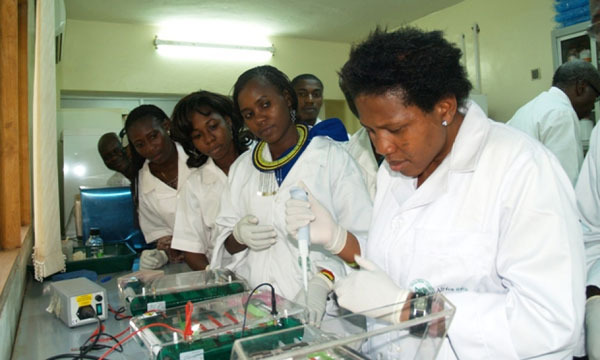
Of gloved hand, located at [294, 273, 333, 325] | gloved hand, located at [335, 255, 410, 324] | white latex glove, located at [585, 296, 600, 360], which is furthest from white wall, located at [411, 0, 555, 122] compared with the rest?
gloved hand, located at [335, 255, 410, 324]

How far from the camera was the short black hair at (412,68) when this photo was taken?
37.4 inches

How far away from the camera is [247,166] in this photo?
180 cm

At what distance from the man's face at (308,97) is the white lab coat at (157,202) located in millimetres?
1239

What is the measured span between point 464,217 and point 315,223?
1.43 feet

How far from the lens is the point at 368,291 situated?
98 cm

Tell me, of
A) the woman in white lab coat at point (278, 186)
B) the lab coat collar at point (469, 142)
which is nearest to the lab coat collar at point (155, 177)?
the woman in white lab coat at point (278, 186)

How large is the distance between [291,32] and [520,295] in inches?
219

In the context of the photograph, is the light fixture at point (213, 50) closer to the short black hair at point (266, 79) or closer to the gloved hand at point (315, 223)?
the short black hair at point (266, 79)

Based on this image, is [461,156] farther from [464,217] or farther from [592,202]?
[592,202]

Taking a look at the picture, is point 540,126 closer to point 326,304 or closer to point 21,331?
point 326,304

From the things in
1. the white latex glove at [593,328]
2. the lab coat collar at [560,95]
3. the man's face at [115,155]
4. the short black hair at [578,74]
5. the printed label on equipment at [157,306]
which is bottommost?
the white latex glove at [593,328]

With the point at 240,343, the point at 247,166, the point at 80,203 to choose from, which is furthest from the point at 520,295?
the point at 80,203

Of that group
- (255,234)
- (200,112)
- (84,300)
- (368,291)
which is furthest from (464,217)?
(200,112)

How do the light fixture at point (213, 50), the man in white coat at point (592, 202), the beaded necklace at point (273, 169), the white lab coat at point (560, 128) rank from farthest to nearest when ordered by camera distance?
the light fixture at point (213, 50) → the white lab coat at point (560, 128) → the beaded necklace at point (273, 169) → the man in white coat at point (592, 202)
